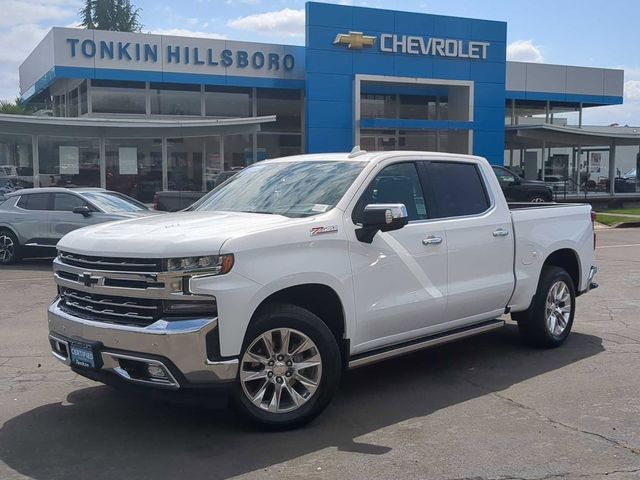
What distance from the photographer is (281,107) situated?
3002cm

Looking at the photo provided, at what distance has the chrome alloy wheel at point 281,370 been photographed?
4.92 m

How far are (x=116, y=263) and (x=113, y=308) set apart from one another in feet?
1.01

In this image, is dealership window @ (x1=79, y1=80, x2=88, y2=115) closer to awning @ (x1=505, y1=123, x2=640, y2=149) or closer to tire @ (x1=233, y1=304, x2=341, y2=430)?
awning @ (x1=505, y1=123, x2=640, y2=149)

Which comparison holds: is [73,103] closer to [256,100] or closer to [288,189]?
[256,100]

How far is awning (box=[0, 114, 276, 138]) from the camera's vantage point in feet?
71.6

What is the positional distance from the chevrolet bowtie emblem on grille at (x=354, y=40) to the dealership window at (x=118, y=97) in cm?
767

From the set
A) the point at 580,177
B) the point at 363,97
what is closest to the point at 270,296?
the point at 363,97

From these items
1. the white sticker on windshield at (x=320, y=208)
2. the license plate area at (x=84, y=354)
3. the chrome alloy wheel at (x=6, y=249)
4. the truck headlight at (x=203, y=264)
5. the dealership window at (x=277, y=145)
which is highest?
the dealership window at (x=277, y=145)

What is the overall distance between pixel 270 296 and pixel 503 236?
8.95 ft

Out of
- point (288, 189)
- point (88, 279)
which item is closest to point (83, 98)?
point (288, 189)

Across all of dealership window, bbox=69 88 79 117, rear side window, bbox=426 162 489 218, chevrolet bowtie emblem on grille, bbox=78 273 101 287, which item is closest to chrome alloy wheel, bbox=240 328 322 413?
chevrolet bowtie emblem on grille, bbox=78 273 101 287

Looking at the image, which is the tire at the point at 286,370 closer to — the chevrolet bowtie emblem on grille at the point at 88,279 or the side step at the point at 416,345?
the side step at the point at 416,345

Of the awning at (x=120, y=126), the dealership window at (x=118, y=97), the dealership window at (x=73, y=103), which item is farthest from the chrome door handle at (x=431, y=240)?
the dealership window at (x=73, y=103)

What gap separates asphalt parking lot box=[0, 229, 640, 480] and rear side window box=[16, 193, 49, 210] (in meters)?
7.80
